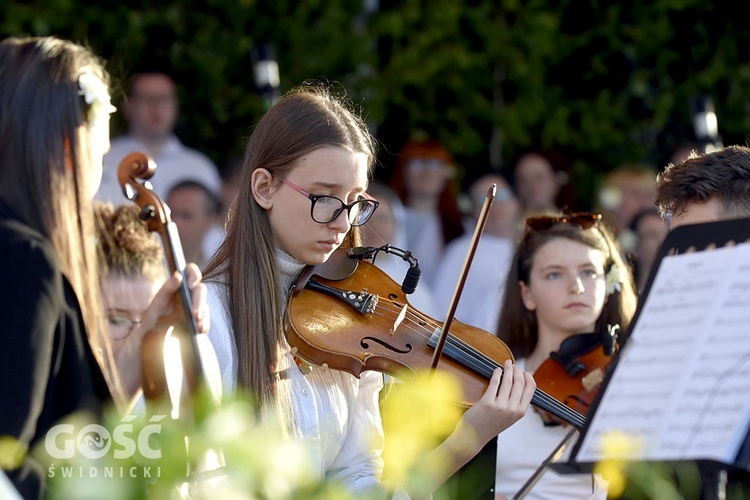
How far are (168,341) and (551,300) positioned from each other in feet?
6.03

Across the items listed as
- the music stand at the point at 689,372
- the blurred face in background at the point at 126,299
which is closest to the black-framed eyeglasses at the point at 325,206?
the blurred face in background at the point at 126,299

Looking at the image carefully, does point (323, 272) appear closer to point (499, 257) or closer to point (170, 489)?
point (170, 489)

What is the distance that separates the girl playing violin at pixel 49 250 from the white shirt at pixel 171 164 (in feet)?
11.1

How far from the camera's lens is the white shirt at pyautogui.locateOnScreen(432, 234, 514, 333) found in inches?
224

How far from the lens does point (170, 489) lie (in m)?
1.28

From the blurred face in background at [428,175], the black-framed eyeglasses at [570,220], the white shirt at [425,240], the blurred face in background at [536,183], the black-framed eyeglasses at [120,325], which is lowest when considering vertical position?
the black-framed eyeglasses at [120,325]

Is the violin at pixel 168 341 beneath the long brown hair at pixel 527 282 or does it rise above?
beneath

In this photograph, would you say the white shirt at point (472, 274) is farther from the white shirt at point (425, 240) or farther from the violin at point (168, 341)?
the violin at point (168, 341)

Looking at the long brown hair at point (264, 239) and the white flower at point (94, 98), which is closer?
the white flower at point (94, 98)

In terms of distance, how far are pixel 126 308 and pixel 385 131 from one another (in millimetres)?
3618

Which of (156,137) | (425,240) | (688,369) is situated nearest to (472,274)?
(425,240)

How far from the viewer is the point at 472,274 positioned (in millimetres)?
5918

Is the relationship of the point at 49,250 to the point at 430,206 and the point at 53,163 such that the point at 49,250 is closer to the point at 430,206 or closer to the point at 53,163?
the point at 53,163

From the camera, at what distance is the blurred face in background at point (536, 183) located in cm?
640
